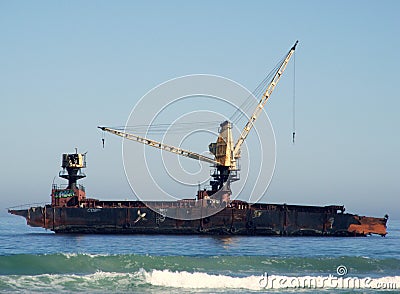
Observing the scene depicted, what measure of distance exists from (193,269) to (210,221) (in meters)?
40.5

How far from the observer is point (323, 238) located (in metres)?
90.1

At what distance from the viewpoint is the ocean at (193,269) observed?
45688 mm

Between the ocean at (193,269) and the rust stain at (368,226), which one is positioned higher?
the rust stain at (368,226)

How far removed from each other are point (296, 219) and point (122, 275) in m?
49.9

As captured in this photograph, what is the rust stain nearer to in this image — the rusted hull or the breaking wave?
the rusted hull

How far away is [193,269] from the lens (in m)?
52.9

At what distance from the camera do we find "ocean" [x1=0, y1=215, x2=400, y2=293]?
4569 centimetres

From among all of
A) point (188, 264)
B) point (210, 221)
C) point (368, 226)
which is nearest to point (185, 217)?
point (210, 221)

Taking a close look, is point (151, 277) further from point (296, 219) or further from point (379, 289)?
point (296, 219)
